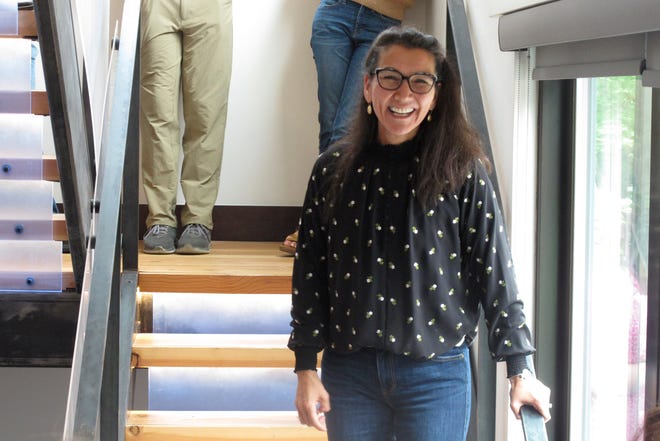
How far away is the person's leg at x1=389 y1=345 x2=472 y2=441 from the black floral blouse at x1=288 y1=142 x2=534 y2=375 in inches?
1.1

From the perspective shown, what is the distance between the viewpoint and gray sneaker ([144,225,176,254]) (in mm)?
3709

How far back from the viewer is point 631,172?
7.18ft

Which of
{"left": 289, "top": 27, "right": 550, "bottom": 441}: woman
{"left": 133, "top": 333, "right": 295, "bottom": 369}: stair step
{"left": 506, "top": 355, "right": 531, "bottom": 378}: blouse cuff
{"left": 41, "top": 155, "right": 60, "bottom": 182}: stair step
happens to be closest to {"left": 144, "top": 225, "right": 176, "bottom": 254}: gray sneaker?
{"left": 133, "top": 333, "right": 295, "bottom": 369}: stair step

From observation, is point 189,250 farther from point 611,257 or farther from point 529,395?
point 529,395

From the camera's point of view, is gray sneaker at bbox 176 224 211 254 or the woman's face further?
gray sneaker at bbox 176 224 211 254

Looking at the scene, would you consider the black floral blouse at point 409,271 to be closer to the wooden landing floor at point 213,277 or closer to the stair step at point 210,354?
the stair step at point 210,354

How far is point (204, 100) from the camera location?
3781 mm

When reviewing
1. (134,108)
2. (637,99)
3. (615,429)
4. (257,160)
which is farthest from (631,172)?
(257,160)

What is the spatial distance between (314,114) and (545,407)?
8.80 feet

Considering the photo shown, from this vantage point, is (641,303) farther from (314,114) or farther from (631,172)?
(314,114)

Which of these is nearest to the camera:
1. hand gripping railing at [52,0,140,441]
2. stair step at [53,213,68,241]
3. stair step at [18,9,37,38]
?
hand gripping railing at [52,0,140,441]

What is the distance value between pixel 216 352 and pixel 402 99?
1507 millimetres

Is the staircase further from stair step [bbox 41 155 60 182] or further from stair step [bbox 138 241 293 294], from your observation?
stair step [bbox 41 155 60 182]

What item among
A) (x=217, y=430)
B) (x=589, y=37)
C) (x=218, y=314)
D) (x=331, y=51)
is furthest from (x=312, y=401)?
(x=331, y=51)
